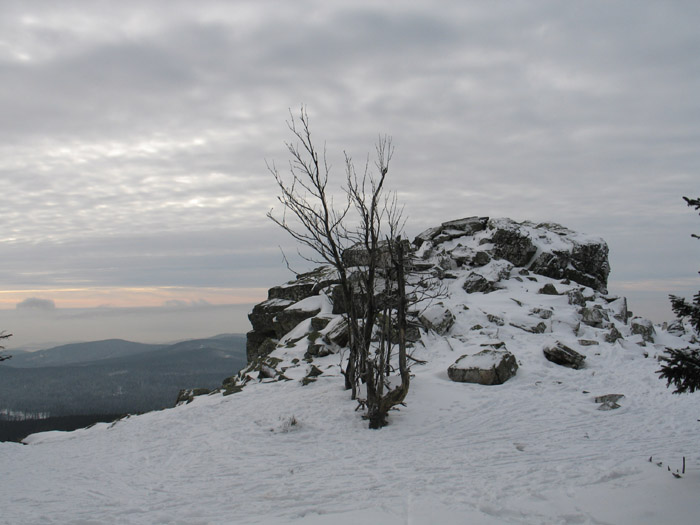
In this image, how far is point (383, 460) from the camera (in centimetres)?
957

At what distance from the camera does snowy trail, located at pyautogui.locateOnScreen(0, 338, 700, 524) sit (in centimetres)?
703

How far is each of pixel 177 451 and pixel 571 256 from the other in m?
32.4

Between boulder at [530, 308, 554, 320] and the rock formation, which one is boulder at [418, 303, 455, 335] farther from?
boulder at [530, 308, 554, 320]

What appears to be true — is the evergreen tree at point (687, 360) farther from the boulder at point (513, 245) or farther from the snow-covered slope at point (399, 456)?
the boulder at point (513, 245)

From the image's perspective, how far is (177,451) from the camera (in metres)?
11.5

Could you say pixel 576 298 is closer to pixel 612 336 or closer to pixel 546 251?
pixel 612 336

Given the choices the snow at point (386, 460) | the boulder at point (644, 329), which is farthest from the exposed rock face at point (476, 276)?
the snow at point (386, 460)

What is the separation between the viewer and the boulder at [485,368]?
15.5 m

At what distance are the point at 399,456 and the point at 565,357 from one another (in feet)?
35.6

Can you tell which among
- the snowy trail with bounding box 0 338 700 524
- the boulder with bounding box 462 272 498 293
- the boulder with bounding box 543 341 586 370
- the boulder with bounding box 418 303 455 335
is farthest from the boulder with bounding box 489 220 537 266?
the snowy trail with bounding box 0 338 700 524

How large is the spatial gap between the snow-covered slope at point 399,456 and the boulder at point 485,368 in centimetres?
36

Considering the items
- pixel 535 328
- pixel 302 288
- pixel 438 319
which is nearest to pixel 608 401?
pixel 535 328

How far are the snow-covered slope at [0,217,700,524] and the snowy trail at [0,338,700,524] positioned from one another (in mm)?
45

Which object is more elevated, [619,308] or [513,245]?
[513,245]
